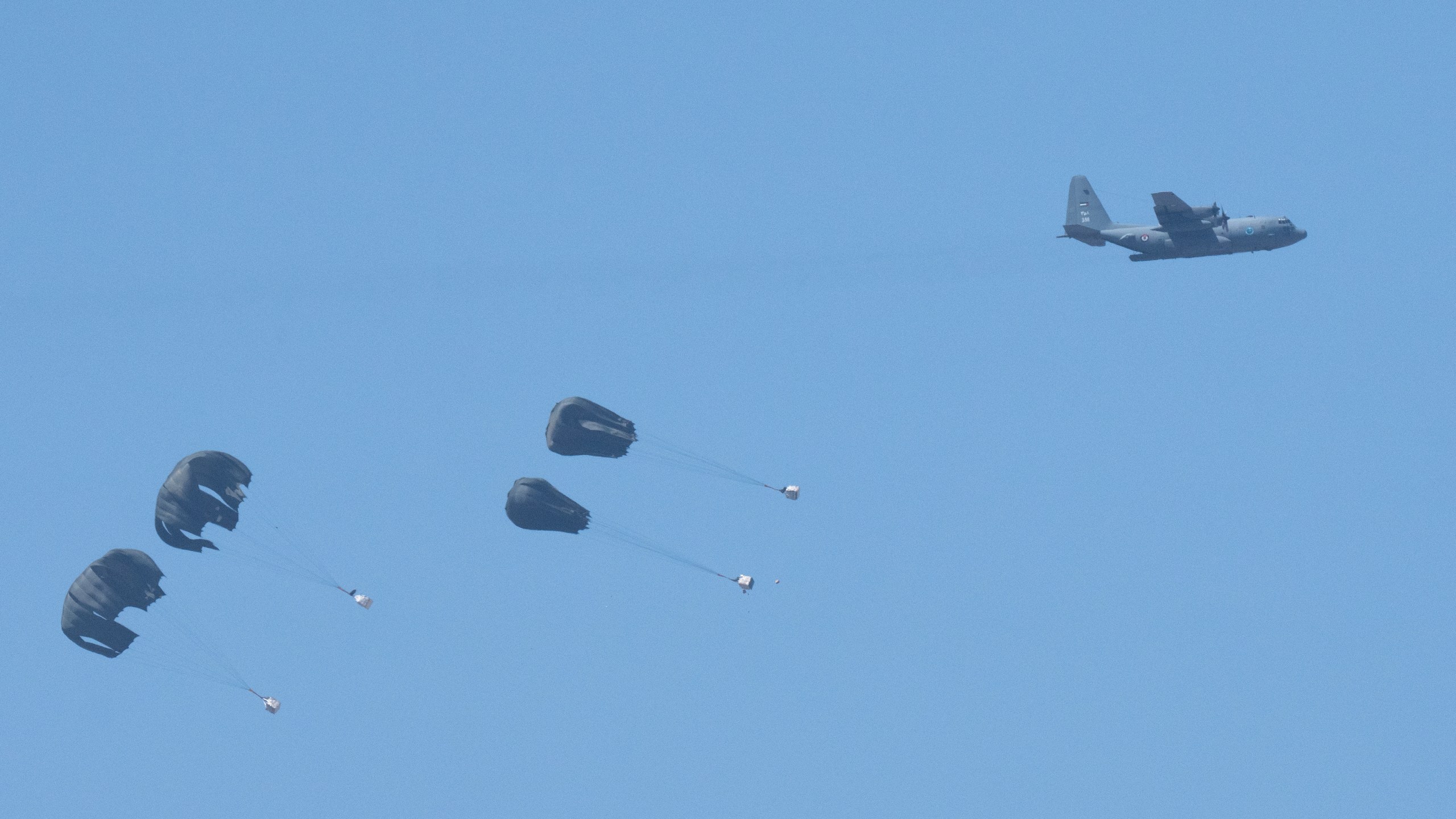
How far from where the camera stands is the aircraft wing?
6656cm

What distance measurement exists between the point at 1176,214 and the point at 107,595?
163ft

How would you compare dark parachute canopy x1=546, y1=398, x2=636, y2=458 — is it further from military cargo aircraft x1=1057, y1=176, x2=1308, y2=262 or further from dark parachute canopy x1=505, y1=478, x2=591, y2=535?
military cargo aircraft x1=1057, y1=176, x2=1308, y2=262

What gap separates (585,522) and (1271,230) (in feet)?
114

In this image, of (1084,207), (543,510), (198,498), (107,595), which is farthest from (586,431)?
(1084,207)

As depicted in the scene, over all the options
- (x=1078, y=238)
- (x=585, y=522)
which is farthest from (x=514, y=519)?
(x=1078, y=238)

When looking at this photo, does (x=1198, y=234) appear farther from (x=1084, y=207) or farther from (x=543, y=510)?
(x=543, y=510)

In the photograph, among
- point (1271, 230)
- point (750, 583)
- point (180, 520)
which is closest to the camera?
point (750, 583)

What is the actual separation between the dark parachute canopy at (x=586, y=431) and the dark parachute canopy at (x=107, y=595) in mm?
17372

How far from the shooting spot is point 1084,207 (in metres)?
72.6

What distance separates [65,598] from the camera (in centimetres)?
5856

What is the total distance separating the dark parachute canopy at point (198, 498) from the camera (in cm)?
5806

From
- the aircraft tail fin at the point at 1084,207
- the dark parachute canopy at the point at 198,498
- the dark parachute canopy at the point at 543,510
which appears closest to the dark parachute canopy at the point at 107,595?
the dark parachute canopy at the point at 198,498

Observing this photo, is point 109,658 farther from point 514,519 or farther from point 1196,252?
point 1196,252

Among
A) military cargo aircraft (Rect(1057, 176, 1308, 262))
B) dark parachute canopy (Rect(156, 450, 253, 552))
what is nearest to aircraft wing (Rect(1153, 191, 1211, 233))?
military cargo aircraft (Rect(1057, 176, 1308, 262))
